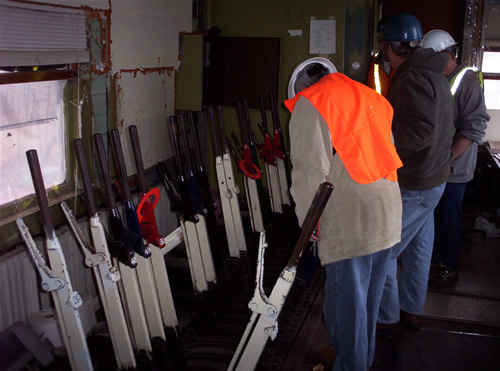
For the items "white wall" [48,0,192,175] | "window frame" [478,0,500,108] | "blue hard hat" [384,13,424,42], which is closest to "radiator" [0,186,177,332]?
"white wall" [48,0,192,175]

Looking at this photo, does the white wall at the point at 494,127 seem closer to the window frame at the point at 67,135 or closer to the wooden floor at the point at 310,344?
the wooden floor at the point at 310,344

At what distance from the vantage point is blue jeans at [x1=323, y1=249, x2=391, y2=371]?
2.45 m

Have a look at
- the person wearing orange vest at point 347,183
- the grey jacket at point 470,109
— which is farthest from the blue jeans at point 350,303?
the grey jacket at point 470,109

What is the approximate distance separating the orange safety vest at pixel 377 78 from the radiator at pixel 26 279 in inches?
112

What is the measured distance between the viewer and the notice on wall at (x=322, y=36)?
489 centimetres

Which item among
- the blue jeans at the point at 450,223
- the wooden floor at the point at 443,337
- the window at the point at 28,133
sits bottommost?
the wooden floor at the point at 443,337

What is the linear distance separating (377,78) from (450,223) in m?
1.56

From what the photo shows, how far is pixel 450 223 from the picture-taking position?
13.1 feet

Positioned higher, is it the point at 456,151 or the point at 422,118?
the point at 422,118

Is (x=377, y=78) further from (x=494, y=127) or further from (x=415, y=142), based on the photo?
(x=415, y=142)

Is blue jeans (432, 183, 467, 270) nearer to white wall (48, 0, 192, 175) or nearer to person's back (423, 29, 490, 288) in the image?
person's back (423, 29, 490, 288)

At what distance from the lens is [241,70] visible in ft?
16.2

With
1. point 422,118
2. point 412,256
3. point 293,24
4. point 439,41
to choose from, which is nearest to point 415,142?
point 422,118

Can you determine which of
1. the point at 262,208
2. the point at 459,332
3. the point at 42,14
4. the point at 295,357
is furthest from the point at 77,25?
the point at 459,332
